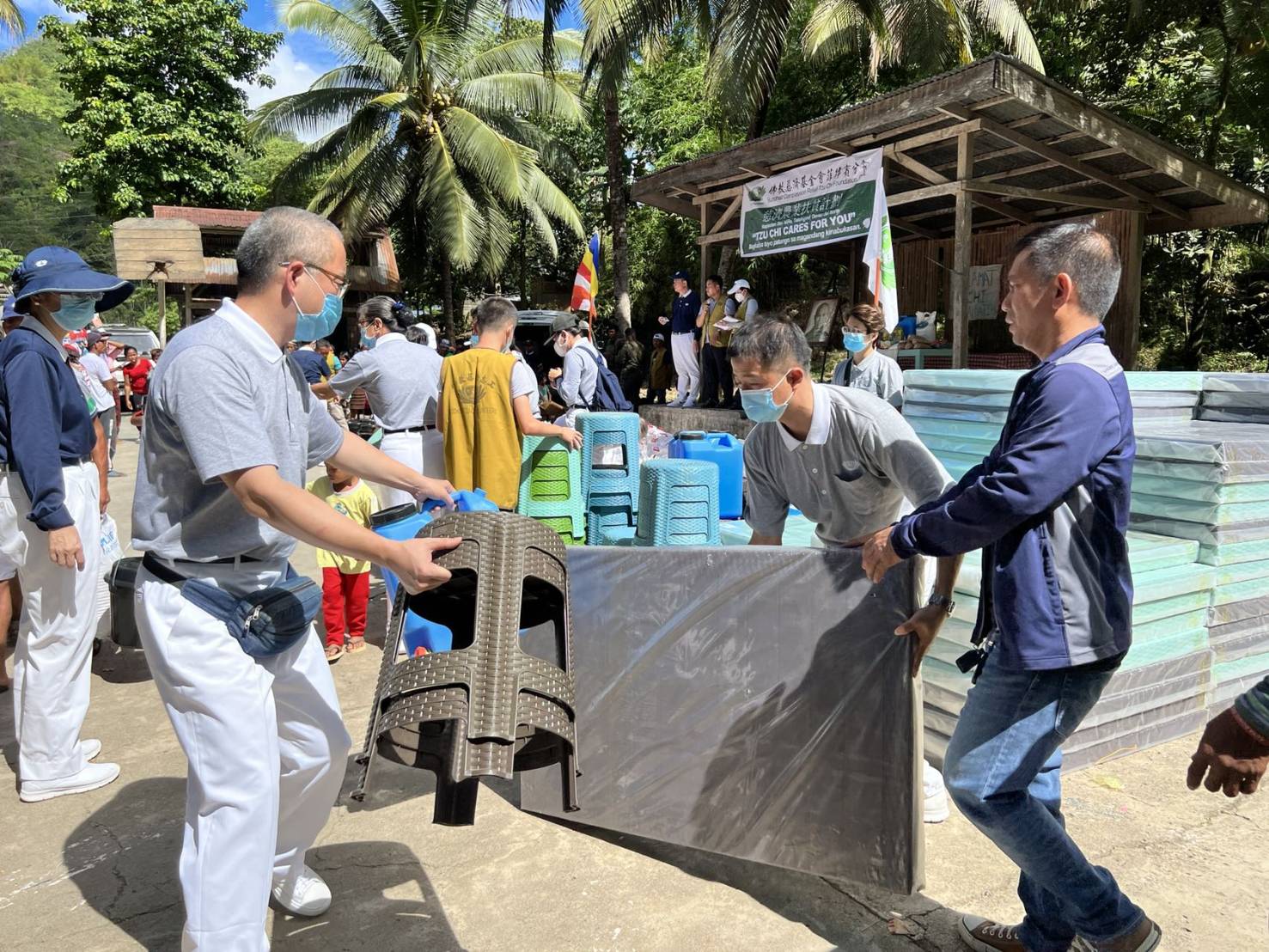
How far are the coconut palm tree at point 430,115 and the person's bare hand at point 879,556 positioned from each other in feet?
69.4

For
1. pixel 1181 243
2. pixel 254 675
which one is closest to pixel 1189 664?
pixel 254 675

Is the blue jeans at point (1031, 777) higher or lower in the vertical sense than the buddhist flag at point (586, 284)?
lower

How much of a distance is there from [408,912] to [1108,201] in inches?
497

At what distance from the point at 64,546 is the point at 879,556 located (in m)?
3.08

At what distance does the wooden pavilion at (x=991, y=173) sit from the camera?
9219 millimetres

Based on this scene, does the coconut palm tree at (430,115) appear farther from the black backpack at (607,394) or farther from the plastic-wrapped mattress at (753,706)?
the plastic-wrapped mattress at (753,706)

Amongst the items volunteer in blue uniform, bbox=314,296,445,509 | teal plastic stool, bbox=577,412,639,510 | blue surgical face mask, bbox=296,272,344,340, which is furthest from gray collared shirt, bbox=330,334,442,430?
blue surgical face mask, bbox=296,272,344,340

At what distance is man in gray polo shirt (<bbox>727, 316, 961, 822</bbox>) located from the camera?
9.27 feet

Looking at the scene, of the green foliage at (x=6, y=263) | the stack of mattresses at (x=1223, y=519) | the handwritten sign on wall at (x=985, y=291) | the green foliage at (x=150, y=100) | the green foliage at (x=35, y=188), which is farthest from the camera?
the green foliage at (x=35, y=188)

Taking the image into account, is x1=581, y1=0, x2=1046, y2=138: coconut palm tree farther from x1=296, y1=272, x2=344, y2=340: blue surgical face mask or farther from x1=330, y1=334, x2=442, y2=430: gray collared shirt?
x1=296, y1=272, x2=344, y2=340: blue surgical face mask

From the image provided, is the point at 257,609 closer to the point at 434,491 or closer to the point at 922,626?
the point at 434,491

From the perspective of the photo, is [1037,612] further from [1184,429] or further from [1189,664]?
[1184,429]

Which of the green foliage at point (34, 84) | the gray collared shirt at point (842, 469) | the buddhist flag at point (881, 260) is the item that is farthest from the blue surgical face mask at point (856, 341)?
the green foliage at point (34, 84)

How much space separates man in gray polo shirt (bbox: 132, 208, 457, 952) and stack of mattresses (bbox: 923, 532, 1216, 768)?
2.38m
